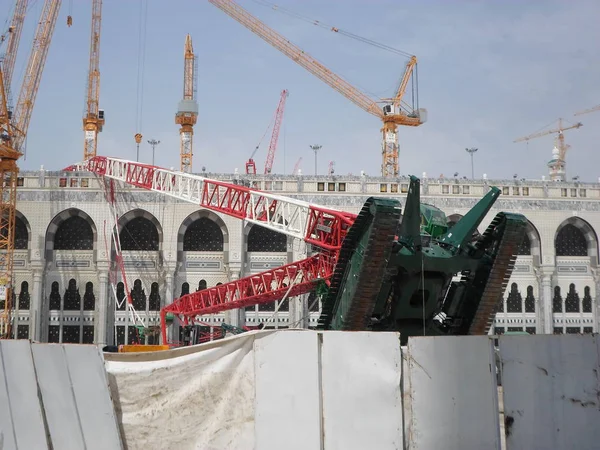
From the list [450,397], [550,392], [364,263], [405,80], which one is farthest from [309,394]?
[405,80]

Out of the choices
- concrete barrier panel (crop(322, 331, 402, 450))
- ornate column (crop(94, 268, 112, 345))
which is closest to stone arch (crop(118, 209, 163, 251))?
ornate column (crop(94, 268, 112, 345))

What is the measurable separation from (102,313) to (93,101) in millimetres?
32526

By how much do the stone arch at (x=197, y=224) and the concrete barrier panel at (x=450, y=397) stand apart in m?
51.1

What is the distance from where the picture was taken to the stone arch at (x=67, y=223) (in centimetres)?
6209

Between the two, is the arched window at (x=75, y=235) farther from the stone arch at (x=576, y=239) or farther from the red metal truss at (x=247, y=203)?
the stone arch at (x=576, y=239)

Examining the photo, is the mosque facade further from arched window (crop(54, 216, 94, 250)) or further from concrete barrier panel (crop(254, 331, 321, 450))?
concrete barrier panel (crop(254, 331, 321, 450))

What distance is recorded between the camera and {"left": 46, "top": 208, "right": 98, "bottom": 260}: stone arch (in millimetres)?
62094

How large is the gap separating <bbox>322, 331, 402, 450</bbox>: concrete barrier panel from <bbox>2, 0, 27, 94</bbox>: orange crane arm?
68670mm

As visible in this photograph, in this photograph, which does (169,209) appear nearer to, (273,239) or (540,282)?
(273,239)

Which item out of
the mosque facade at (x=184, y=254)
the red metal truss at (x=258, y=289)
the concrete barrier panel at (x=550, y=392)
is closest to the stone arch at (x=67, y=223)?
the mosque facade at (x=184, y=254)

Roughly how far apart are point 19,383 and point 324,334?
17.1 feet

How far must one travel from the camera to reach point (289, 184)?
63750 millimetres

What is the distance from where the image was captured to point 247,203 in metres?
45.5

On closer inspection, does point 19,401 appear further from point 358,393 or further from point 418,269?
point 418,269
